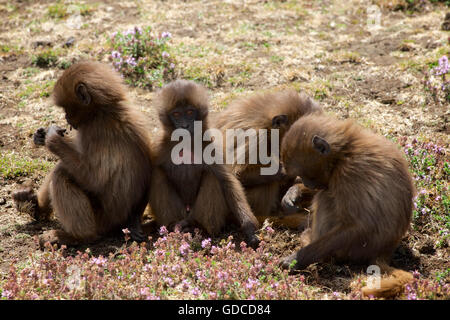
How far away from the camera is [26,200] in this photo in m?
6.37

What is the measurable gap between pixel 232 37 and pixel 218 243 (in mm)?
5019

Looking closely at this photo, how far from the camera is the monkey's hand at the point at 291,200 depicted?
608 cm

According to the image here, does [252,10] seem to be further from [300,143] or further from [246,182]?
[300,143]

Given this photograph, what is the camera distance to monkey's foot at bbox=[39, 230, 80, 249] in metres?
5.94

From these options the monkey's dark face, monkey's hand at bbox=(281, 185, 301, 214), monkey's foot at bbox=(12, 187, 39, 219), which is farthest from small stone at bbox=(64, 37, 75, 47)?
monkey's hand at bbox=(281, 185, 301, 214)

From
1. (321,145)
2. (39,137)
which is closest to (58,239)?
(39,137)

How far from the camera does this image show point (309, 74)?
29.5 ft

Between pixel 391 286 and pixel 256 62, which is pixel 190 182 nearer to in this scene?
pixel 391 286

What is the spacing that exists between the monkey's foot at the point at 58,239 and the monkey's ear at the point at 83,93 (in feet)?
4.44

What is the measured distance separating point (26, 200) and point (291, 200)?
282 centimetres

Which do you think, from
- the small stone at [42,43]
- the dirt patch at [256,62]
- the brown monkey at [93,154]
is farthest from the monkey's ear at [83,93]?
the small stone at [42,43]

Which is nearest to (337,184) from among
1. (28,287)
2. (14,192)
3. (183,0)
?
(28,287)

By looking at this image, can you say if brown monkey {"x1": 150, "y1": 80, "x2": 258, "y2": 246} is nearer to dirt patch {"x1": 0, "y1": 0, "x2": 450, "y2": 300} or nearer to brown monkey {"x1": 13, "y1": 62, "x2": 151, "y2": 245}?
brown monkey {"x1": 13, "y1": 62, "x2": 151, "y2": 245}

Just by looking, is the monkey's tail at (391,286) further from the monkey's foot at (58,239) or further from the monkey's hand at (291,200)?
the monkey's foot at (58,239)
